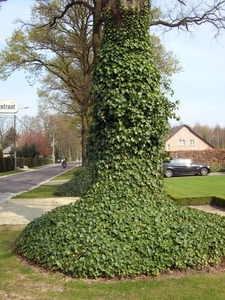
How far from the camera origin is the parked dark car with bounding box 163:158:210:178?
2581 centimetres

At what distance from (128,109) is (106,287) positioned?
2812 mm

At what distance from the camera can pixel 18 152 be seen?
5891cm

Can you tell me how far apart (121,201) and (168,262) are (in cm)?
126

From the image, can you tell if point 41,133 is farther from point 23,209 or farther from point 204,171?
point 23,209

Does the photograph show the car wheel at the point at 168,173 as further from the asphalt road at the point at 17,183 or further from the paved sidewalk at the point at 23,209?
the paved sidewalk at the point at 23,209

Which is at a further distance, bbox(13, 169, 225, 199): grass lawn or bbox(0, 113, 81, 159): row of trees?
bbox(0, 113, 81, 159): row of trees

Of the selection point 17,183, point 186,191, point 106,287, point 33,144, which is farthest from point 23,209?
point 33,144

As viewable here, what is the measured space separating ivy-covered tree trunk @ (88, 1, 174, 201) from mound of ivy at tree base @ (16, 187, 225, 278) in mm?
432

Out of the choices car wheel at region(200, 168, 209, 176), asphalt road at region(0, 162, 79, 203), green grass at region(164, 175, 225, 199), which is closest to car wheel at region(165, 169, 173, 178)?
car wheel at region(200, 168, 209, 176)

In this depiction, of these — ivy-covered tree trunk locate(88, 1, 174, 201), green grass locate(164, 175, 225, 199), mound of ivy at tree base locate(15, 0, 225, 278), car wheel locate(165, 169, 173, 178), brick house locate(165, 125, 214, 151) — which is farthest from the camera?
brick house locate(165, 125, 214, 151)

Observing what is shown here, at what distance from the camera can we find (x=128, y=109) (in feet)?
18.7

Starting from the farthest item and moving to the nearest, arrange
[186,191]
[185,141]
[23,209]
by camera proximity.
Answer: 1. [185,141]
2. [186,191]
3. [23,209]

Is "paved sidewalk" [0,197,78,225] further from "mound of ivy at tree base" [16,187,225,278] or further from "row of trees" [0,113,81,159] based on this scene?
"row of trees" [0,113,81,159]

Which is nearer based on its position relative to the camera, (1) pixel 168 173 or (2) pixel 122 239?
(2) pixel 122 239
